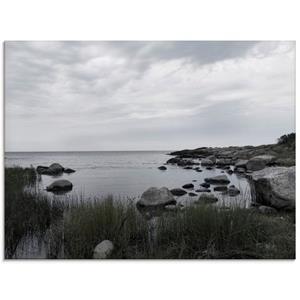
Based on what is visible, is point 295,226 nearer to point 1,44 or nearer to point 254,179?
point 254,179

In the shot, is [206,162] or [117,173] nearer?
[206,162]

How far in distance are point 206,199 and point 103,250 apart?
931 millimetres

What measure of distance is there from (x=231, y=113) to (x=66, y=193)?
165 cm

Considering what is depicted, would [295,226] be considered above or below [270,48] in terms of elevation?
below

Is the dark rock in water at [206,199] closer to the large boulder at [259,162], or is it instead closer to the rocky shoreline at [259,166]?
the rocky shoreline at [259,166]

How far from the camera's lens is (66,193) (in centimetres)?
230

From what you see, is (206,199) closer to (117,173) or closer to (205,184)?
(205,184)

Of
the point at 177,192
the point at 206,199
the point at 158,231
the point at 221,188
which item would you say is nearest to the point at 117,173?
the point at 177,192

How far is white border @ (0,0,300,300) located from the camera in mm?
1794

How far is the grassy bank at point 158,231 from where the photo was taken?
5.86 feet

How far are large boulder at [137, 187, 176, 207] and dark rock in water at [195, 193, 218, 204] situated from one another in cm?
23

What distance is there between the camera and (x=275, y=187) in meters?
1.98

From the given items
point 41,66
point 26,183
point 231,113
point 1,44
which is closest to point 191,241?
point 231,113
